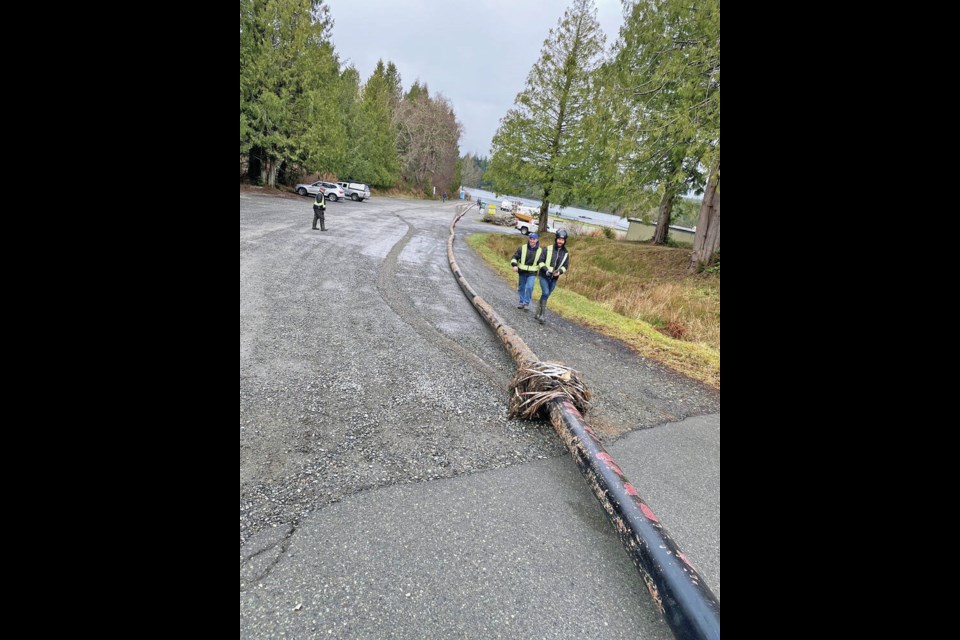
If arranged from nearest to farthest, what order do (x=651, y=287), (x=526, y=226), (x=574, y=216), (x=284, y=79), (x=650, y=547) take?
(x=650, y=547)
(x=651, y=287)
(x=284, y=79)
(x=526, y=226)
(x=574, y=216)

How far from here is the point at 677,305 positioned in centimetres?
1077

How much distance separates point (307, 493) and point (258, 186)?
103 ft

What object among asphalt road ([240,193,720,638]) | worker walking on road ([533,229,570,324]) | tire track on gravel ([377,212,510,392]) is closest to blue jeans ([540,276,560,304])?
worker walking on road ([533,229,570,324])

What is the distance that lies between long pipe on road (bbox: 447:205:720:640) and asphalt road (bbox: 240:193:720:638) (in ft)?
0.82

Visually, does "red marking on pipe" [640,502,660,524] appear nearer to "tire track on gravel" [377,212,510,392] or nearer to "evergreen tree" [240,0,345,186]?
"tire track on gravel" [377,212,510,392]

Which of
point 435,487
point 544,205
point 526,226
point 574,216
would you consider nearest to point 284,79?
point 544,205

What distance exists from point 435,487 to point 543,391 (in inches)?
61.9

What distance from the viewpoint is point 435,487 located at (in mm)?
2996

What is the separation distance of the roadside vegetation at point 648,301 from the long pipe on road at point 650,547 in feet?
Result: 12.5

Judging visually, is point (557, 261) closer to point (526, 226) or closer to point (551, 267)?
point (551, 267)
